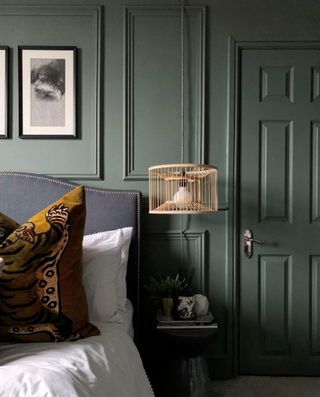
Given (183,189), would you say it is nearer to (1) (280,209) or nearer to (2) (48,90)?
(1) (280,209)

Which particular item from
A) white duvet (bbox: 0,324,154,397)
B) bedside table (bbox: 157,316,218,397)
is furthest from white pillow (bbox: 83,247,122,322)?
bedside table (bbox: 157,316,218,397)

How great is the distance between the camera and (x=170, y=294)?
7.25 feet

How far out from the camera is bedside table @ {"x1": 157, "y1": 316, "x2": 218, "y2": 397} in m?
1.95

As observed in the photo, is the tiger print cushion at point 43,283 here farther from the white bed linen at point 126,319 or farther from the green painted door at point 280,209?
the green painted door at point 280,209

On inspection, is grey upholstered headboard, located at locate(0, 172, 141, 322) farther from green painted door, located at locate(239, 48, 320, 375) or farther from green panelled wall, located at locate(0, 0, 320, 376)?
green painted door, located at locate(239, 48, 320, 375)

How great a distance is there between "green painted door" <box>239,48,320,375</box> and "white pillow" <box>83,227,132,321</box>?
83cm

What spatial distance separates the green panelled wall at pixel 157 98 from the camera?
243 cm

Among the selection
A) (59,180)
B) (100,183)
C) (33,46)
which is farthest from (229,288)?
(33,46)

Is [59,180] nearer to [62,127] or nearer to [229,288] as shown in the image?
[62,127]

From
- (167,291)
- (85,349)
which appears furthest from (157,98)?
(85,349)

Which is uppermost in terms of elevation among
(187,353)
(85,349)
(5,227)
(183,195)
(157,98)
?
(157,98)

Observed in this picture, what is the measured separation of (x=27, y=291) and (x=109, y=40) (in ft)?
5.48

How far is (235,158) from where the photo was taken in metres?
2.43

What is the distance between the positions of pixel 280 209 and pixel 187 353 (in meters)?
1.07
